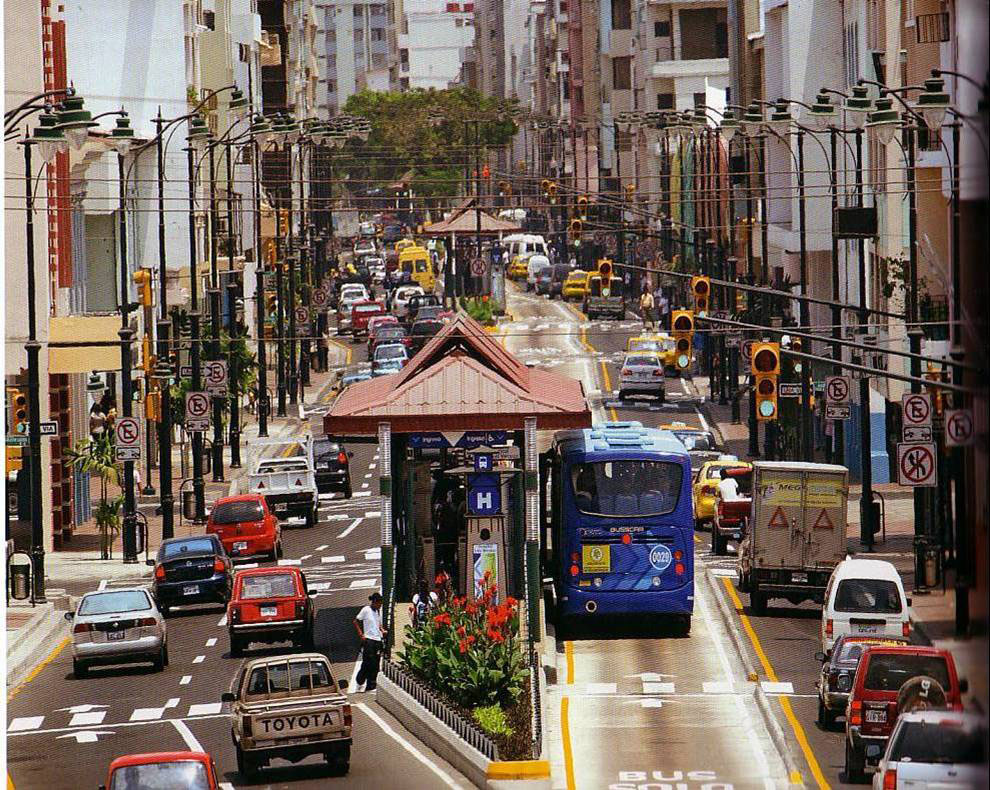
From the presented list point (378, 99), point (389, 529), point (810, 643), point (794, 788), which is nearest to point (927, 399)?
point (810, 643)

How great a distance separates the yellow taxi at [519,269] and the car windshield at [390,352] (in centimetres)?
5853

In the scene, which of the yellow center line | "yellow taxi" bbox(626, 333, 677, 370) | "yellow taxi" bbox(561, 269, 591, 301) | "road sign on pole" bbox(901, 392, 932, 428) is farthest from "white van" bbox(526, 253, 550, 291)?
the yellow center line

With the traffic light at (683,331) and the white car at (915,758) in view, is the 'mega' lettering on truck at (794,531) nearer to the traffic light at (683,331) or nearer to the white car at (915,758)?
the traffic light at (683,331)

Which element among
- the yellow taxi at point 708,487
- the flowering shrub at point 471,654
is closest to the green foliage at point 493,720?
the flowering shrub at point 471,654

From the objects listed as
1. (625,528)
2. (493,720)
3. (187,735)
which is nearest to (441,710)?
(493,720)

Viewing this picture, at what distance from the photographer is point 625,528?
1230 inches

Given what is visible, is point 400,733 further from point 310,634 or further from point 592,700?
point 310,634

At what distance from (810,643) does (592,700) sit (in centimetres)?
711

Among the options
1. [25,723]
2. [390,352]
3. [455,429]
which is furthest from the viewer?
[390,352]

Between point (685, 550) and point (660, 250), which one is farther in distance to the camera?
point (660, 250)

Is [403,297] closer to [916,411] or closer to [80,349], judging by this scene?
[80,349]

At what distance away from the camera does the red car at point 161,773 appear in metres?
18.9

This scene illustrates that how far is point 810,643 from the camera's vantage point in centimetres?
3375

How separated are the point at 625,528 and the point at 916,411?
10.5 m
